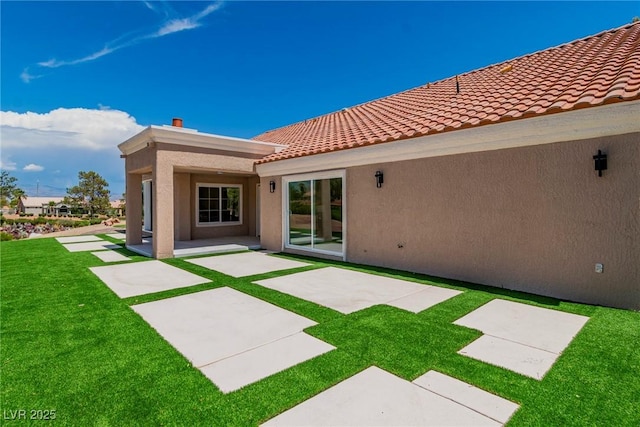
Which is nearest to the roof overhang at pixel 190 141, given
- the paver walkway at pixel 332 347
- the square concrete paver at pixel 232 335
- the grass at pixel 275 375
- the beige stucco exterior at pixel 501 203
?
the beige stucco exterior at pixel 501 203

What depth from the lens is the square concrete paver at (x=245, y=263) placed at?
30.5ft

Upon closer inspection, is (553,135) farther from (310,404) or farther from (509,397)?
(310,404)

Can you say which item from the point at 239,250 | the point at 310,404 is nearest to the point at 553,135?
the point at 310,404

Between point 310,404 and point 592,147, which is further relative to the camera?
point 592,147

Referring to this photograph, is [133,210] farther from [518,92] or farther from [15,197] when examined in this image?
[15,197]

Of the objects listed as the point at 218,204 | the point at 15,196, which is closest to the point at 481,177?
the point at 218,204

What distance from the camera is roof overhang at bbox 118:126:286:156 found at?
11.3m

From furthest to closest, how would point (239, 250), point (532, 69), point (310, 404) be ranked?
point (239, 250), point (532, 69), point (310, 404)

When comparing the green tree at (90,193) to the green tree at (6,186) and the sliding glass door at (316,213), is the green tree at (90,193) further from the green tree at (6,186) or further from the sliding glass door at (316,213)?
the sliding glass door at (316,213)

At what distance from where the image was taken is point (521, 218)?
22.7 feet

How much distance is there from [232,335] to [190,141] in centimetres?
931

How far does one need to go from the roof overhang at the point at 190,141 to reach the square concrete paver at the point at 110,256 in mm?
4328

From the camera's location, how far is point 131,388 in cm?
328

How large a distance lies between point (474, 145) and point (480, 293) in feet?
11.4
